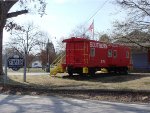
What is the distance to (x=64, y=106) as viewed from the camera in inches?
534

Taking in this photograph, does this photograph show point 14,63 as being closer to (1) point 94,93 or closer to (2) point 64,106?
(1) point 94,93

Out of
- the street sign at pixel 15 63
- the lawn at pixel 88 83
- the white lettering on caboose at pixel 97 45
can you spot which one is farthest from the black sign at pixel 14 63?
the white lettering on caboose at pixel 97 45

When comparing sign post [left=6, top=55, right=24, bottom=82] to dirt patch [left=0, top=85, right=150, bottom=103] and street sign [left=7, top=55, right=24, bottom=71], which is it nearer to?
street sign [left=7, top=55, right=24, bottom=71]

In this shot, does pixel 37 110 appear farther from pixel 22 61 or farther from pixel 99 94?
pixel 22 61

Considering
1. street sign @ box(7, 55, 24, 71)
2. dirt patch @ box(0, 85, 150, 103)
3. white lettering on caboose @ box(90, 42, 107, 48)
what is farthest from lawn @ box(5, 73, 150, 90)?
white lettering on caboose @ box(90, 42, 107, 48)

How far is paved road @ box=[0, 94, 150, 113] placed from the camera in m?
12.4

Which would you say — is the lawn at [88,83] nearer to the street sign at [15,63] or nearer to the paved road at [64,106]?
the street sign at [15,63]

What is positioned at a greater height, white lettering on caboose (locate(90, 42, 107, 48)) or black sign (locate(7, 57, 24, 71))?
white lettering on caboose (locate(90, 42, 107, 48))

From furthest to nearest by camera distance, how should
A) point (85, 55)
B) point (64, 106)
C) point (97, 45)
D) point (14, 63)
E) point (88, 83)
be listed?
1. point (97, 45)
2. point (85, 55)
3. point (88, 83)
4. point (14, 63)
5. point (64, 106)

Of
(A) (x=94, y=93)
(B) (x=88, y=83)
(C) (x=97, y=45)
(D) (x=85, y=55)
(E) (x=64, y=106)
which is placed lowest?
(E) (x=64, y=106)

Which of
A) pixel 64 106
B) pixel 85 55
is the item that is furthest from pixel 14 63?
pixel 64 106

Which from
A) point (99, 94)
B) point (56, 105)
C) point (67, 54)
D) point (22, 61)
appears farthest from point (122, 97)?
point (67, 54)

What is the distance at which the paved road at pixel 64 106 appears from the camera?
12.4 metres

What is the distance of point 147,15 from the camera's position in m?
24.9
